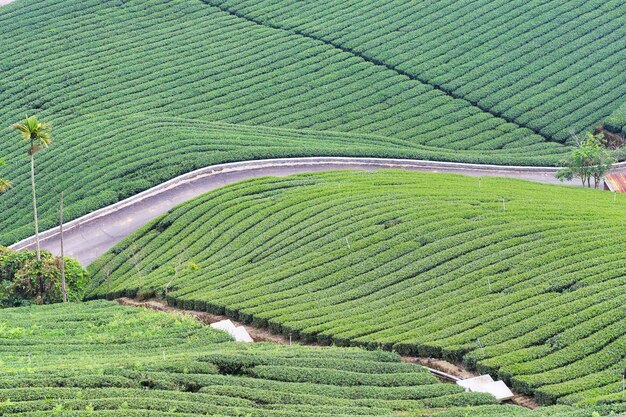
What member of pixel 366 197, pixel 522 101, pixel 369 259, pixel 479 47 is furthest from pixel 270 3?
pixel 369 259

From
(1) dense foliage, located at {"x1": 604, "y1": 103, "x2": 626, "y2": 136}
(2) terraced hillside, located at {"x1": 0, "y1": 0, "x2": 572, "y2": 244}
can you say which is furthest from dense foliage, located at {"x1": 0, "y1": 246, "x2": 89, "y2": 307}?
(1) dense foliage, located at {"x1": 604, "y1": 103, "x2": 626, "y2": 136}

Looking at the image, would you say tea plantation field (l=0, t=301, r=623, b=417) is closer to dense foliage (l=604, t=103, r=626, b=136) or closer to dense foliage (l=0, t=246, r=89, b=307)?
dense foliage (l=0, t=246, r=89, b=307)

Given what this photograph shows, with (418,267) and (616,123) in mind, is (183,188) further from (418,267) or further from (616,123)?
(616,123)

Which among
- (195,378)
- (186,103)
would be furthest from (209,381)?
(186,103)

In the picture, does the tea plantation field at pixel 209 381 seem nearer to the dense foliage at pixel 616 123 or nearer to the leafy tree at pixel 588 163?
the leafy tree at pixel 588 163

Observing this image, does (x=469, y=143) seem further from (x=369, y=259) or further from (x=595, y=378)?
(x=595, y=378)
